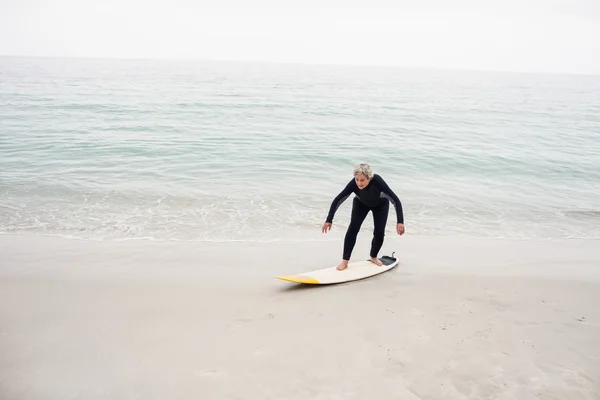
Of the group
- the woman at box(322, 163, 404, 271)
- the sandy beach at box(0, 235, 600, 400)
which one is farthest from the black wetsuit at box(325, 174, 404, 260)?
the sandy beach at box(0, 235, 600, 400)

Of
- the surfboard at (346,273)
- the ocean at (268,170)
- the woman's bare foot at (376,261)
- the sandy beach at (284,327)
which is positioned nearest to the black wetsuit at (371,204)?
the woman's bare foot at (376,261)

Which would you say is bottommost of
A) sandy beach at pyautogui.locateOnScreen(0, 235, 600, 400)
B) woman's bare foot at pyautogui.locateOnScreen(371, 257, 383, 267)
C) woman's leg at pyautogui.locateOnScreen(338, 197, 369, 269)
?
sandy beach at pyautogui.locateOnScreen(0, 235, 600, 400)

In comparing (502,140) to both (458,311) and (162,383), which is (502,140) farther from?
(162,383)

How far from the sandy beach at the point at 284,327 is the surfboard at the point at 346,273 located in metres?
0.12

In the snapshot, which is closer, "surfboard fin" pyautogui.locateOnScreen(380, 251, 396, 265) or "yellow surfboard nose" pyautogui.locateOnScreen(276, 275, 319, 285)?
"yellow surfboard nose" pyautogui.locateOnScreen(276, 275, 319, 285)

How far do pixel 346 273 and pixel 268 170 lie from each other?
8015 mm

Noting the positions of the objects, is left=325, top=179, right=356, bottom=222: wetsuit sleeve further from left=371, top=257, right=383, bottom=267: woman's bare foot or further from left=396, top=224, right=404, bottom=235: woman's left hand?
left=371, top=257, right=383, bottom=267: woman's bare foot

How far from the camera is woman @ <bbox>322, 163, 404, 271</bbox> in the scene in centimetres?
523

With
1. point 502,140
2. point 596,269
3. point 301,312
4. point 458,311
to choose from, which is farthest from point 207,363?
point 502,140

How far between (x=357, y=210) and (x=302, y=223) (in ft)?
9.94

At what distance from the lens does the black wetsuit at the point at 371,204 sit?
213 inches

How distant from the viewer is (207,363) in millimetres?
3684

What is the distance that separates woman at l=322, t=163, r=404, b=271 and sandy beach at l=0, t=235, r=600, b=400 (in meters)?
0.58

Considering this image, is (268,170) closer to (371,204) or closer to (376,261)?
(376,261)
